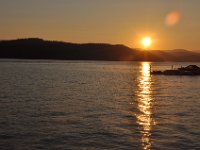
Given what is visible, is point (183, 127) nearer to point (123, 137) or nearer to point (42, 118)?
point (123, 137)

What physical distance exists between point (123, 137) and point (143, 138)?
1.43 metres

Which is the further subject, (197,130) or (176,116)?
(176,116)

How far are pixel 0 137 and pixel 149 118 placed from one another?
1462 cm

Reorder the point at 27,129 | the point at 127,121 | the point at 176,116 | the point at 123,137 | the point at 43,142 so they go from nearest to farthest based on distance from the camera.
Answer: the point at 43,142
the point at 123,137
the point at 27,129
the point at 127,121
the point at 176,116

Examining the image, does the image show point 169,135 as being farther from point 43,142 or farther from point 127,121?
point 43,142

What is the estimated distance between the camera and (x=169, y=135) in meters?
26.9

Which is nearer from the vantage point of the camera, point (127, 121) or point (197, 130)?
point (197, 130)

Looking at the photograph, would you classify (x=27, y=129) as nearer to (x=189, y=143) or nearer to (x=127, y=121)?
(x=127, y=121)

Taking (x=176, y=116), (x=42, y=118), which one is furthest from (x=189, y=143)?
(x=42, y=118)

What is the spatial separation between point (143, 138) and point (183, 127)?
500 centimetres

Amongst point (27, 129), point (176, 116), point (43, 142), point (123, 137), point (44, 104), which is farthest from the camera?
point (44, 104)

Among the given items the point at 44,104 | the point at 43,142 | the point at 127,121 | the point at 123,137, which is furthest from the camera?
the point at 44,104

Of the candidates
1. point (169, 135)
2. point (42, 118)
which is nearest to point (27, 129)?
point (42, 118)

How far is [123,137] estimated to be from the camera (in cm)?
2623
